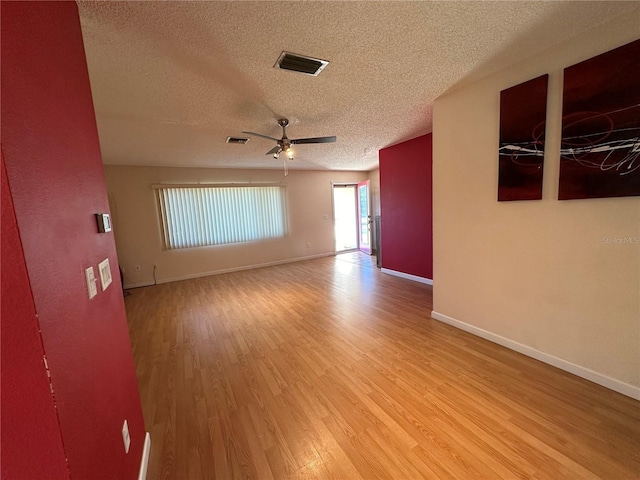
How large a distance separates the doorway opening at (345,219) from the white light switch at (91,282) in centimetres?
677

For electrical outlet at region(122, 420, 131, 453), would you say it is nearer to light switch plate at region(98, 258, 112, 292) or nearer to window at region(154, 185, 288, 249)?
light switch plate at region(98, 258, 112, 292)

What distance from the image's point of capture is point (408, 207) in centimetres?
439

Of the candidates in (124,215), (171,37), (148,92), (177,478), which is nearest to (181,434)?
(177,478)

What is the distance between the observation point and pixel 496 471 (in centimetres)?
127

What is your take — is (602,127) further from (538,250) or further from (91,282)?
(91,282)

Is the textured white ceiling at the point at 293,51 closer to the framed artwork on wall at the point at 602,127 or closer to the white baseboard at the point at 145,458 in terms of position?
the framed artwork on wall at the point at 602,127

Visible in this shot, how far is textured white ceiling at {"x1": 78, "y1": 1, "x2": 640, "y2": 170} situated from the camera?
143cm

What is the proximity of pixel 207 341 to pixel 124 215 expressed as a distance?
3.51m

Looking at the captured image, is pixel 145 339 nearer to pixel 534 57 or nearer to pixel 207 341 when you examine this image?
pixel 207 341

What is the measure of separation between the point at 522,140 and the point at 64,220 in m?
2.87

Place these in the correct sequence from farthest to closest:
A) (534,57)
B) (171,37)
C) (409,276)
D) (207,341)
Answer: (409,276) < (207,341) < (534,57) < (171,37)

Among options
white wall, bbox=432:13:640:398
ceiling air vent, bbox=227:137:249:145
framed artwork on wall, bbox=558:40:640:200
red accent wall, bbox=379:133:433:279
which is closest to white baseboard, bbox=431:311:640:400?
white wall, bbox=432:13:640:398

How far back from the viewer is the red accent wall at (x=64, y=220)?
0.60m

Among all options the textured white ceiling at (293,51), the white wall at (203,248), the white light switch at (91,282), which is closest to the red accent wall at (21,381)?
the white light switch at (91,282)
